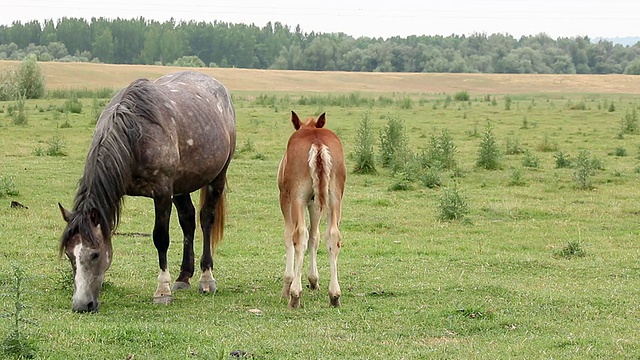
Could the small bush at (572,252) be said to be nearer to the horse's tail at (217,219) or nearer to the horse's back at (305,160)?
the horse's back at (305,160)

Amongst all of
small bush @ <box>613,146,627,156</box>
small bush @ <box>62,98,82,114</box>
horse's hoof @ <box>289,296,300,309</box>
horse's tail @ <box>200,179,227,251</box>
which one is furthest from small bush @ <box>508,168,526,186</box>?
small bush @ <box>62,98,82,114</box>

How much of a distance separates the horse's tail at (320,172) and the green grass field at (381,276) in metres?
1.04

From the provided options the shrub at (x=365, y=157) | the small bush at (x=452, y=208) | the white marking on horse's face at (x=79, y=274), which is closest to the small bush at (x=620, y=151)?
the shrub at (x=365, y=157)

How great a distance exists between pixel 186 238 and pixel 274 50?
4807 inches

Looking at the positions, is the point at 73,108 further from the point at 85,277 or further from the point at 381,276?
the point at 85,277

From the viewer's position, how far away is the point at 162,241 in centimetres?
817

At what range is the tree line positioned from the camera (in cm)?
10656

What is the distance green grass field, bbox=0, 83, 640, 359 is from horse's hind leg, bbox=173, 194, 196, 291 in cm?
33

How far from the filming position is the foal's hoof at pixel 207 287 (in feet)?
28.9

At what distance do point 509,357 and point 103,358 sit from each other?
283cm

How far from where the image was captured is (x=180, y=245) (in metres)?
11.7

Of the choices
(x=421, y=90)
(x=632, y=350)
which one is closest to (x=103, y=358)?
(x=632, y=350)

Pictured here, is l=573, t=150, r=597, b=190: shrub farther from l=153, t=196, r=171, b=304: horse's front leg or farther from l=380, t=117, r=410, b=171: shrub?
l=153, t=196, r=171, b=304: horse's front leg

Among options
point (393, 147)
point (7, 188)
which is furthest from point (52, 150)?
point (393, 147)
